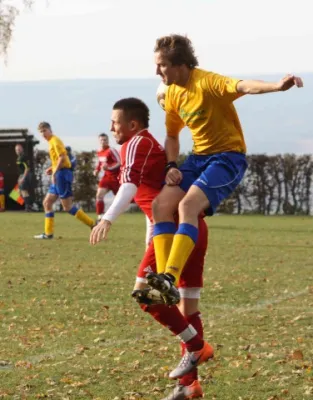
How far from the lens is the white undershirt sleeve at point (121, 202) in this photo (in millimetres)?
6383

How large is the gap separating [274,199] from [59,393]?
2947cm

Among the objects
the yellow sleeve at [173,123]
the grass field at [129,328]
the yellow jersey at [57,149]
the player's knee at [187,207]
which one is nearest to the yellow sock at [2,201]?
the yellow jersey at [57,149]

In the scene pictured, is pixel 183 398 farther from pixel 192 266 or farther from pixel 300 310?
pixel 300 310

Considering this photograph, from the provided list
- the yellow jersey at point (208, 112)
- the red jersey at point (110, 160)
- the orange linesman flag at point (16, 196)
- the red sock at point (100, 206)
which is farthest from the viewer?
the orange linesman flag at point (16, 196)

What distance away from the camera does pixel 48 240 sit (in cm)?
2055

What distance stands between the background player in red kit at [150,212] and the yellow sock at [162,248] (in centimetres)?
12

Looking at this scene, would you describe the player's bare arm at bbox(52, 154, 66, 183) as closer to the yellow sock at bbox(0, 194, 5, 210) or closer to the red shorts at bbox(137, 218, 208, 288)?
the red shorts at bbox(137, 218, 208, 288)

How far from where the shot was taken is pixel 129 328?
955cm

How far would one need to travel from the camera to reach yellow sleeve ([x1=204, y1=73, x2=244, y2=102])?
21.1 ft

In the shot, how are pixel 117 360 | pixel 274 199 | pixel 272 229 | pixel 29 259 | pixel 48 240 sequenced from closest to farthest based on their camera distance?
1. pixel 117 360
2. pixel 29 259
3. pixel 48 240
4. pixel 272 229
5. pixel 274 199

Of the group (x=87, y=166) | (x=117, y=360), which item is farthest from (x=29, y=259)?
(x=87, y=166)

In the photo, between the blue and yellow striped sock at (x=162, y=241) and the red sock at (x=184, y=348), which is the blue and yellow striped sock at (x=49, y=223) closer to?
the red sock at (x=184, y=348)

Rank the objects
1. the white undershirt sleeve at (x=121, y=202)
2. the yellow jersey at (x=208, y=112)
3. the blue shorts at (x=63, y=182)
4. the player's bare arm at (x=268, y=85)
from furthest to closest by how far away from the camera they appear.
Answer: the blue shorts at (x=63, y=182)
the yellow jersey at (x=208, y=112)
the white undershirt sleeve at (x=121, y=202)
the player's bare arm at (x=268, y=85)

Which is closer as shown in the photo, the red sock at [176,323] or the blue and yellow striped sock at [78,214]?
the red sock at [176,323]
